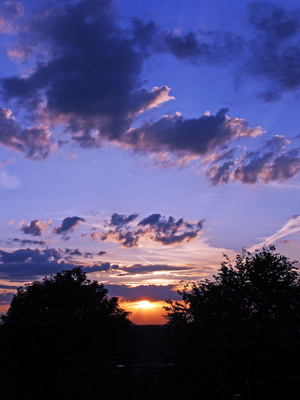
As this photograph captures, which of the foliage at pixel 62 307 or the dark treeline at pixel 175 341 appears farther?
the foliage at pixel 62 307

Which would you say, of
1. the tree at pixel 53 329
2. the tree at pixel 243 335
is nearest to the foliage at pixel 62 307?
the tree at pixel 53 329

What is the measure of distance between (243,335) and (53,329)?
1312 inches

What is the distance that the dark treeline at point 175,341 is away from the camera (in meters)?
18.1

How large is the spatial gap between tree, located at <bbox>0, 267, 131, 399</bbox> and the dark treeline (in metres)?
0.13

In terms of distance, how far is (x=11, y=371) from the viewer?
1732 inches

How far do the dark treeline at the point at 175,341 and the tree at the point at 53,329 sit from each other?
134 mm

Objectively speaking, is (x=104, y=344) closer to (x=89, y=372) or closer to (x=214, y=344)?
(x=214, y=344)

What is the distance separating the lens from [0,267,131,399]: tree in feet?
147

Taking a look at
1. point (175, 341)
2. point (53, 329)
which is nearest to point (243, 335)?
point (175, 341)

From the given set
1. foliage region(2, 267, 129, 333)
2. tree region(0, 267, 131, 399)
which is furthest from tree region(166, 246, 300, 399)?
foliage region(2, 267, 129, 333)

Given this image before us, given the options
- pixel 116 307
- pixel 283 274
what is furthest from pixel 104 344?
pixel 283 274

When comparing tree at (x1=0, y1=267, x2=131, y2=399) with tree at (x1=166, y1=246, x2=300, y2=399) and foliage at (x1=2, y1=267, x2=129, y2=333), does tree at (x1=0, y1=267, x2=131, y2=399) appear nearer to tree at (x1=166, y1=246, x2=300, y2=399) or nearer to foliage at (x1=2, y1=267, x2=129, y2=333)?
foliage at (x1=2, y1=267, x2=129, y2=333)

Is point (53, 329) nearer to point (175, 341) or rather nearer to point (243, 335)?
point (175, 341)

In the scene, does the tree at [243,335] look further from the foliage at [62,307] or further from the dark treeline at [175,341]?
the foliage at [62,307]
